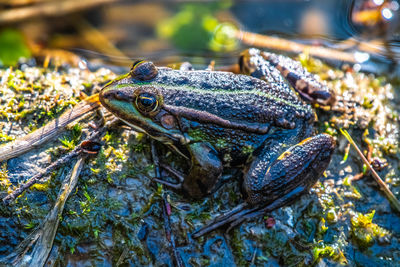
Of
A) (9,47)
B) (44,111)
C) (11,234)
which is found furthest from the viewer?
(9,47)

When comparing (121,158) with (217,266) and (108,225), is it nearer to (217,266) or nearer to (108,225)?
(108,225)

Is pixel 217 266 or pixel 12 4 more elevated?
pixel 12 4

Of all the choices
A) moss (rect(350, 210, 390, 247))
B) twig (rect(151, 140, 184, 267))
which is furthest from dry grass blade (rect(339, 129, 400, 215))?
twig (rect(151, 140, 184, 267))

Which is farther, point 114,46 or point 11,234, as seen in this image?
point 114,46

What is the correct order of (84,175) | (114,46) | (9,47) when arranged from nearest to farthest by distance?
(84,175) < (9,47) < (114,46)

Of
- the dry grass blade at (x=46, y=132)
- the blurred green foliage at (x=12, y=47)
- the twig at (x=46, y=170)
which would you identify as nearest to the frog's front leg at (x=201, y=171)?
the twig at (x=46, y=170)

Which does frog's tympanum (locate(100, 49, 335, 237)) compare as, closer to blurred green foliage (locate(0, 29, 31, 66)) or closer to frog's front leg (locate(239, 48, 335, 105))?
frog's front leg (locate(239, 48, 335, 105))

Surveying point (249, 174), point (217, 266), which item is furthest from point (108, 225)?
point (249, 174)
